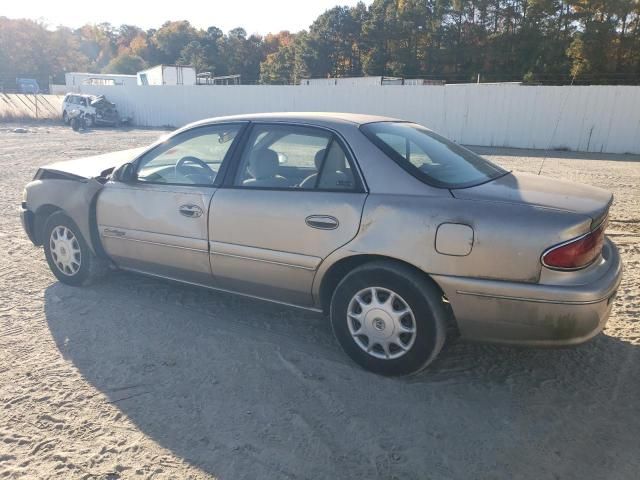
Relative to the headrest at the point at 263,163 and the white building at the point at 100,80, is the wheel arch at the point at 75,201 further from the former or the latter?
the white building at the point at 100,80

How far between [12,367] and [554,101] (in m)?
18.9

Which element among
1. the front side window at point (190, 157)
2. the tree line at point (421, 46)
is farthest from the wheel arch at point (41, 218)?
the tree line at point (421, 46)

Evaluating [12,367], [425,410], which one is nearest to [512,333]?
[425,410]

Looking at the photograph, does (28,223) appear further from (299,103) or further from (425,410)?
(299,103)

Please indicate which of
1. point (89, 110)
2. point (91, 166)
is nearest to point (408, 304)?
point (91, 166)

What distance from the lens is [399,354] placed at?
3127mm

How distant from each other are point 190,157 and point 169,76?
36.3 m

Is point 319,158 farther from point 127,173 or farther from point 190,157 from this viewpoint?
point 127,173

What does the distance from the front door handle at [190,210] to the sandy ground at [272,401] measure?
0.85 m

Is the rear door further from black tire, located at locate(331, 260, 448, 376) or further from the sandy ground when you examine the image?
the sandy ground

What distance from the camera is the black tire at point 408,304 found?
2.96m

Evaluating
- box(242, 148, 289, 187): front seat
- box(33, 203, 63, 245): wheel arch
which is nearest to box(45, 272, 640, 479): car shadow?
box(33, 203, 63, 245): wheel arch

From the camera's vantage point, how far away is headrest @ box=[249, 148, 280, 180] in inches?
143

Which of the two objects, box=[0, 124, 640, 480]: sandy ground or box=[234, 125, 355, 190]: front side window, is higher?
box=[234, 125, 355, 190]: front side window
